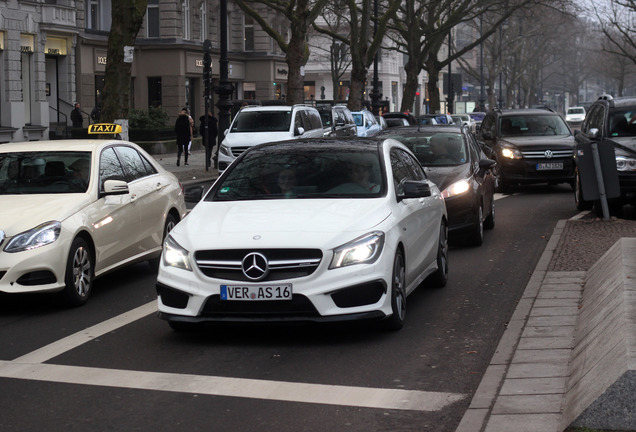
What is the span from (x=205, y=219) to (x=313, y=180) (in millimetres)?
1076

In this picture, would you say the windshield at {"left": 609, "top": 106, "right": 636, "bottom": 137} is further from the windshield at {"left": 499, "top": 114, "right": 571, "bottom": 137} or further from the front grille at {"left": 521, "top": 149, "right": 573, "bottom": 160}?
the windshield at {"left": 499, "top": 114, "right": 571, "bottom": 137}

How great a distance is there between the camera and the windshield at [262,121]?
27625 millimetres

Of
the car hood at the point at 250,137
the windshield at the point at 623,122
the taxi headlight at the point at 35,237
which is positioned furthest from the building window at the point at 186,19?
the taxi headlight at the point at 35,237

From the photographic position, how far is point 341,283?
749cm

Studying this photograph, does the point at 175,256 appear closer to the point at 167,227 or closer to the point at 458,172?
the point at 167,227

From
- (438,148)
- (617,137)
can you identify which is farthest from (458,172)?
(617,137)

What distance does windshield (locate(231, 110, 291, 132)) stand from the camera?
2762cm

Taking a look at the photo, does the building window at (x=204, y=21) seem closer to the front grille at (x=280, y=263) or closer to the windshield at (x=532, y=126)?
the windshield at (x=532, y=126)

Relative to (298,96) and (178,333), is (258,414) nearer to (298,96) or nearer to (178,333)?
(178,333)

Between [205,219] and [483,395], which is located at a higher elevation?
[205,219]

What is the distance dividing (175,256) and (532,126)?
16.7m

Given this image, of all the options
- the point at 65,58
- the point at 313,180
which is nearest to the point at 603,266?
the point at 313,180

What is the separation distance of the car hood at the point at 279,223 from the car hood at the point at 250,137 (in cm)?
1847

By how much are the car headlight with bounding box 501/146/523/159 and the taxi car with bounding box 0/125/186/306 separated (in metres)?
11.4
